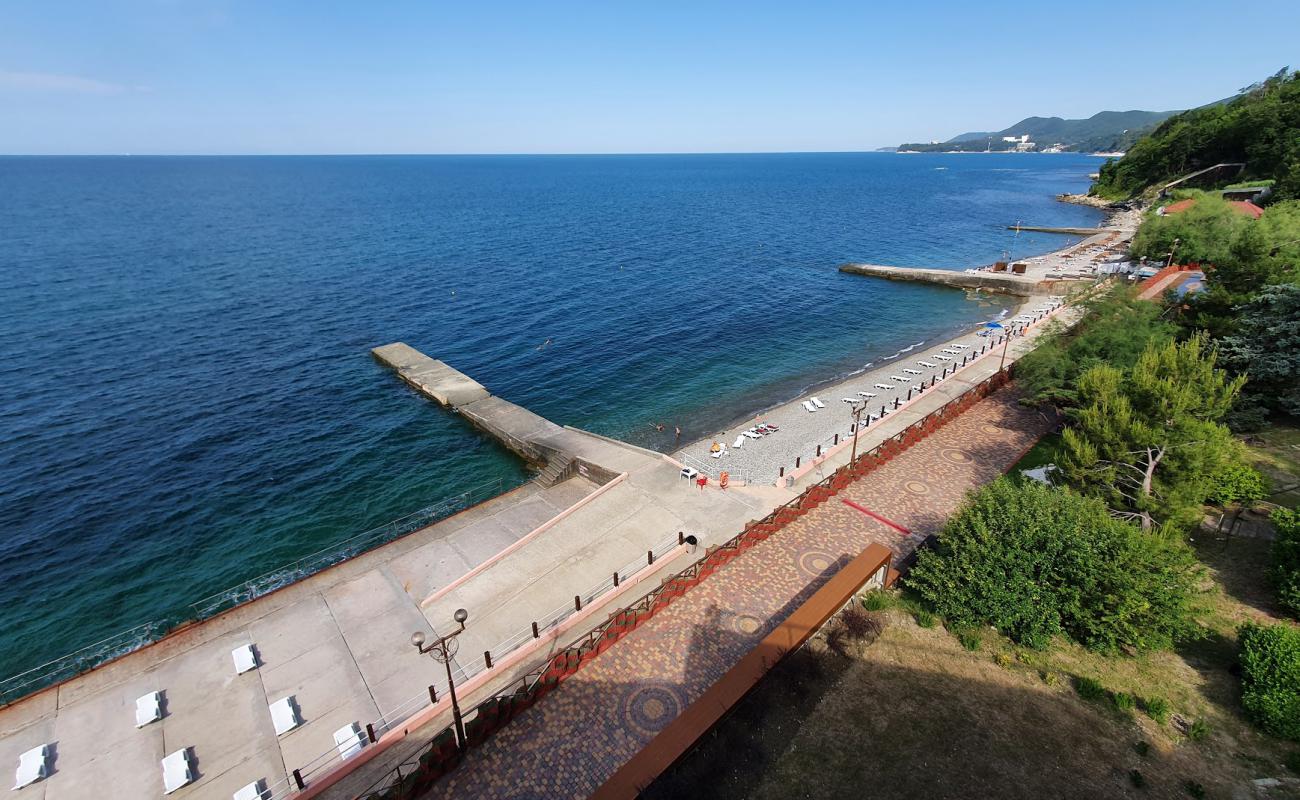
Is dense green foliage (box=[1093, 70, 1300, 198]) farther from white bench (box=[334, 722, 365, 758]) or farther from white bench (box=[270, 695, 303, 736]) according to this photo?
white bench (box=[270, 695, 303, 736])

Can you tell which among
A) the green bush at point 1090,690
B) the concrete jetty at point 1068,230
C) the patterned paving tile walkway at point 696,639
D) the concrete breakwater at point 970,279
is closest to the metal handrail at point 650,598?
the patterned paving tile walkway at point 696,639

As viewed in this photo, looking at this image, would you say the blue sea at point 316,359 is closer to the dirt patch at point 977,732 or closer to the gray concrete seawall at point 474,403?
the gray concrete seawall at point 474,403

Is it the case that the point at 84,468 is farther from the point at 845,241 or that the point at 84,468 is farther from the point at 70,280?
the point at 845,241

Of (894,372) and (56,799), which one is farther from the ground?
(56,799)

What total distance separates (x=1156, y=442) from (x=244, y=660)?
1458 inches

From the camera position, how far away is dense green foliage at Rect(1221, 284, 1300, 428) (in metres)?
30.3

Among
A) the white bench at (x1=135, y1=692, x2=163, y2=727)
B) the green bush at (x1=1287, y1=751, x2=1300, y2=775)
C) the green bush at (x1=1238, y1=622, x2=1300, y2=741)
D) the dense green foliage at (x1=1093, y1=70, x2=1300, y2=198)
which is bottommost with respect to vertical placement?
the white bench at (x1=135, y1=692, x2=163, y2=727)

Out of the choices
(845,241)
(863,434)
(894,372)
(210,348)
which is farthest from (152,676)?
(845,241)

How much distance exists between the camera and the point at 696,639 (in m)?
20.9

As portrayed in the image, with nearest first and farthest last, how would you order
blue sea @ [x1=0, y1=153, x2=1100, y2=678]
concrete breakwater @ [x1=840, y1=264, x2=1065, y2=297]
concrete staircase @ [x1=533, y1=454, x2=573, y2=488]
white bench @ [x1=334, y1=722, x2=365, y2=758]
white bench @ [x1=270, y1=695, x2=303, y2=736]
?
white bench @ [x1=334, y1=722, x2=365, y2=758]
white bench @ [x1=270, y1=695, x2=303, y2=736]
blue sea @ [x1=0, y1=153, x2=1100, y2=678]
concrete staircase @ [x1=533, y1=454, x2=573, y2=488]
concrete breakwater @ [x1=840, y1=264, x2=1065, y2=297]

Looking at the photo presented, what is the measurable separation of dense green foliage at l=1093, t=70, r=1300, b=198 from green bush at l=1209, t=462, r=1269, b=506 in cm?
9346

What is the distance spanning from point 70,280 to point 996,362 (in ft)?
370

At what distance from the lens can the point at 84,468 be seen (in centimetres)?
3744

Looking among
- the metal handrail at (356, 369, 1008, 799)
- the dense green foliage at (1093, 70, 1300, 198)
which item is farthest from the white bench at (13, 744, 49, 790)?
the dense green foliage at (1093, 70, 1300, 198)
